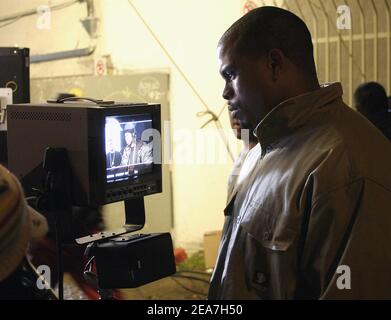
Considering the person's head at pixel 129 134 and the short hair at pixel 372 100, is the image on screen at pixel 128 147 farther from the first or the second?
the short hair at pixel 372 100

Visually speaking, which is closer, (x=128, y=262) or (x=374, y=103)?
(x=128, y=262)

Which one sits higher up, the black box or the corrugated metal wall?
the corrugated metal wall

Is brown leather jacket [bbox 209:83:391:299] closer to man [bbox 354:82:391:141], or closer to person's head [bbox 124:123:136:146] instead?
person's head [bbox 124:123:136:146]

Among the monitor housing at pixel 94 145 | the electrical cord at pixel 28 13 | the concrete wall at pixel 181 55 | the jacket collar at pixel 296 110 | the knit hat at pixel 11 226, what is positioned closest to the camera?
the knit hat at pixel 11 226

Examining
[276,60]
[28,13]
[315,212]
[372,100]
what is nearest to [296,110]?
[276,60]

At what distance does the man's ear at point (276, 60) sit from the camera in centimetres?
141

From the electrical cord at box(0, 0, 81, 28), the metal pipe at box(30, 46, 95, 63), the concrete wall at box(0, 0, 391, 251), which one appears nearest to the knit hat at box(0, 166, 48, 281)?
the concrete wall at box(0, 0, 391, 251)

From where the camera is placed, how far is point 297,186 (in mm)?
1270

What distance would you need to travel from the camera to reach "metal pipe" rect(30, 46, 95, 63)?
5.65 meters

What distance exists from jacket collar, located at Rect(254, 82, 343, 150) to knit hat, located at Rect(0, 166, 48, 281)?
666mm

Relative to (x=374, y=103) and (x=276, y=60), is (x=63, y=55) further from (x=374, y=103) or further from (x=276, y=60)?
(x=276, y=60)

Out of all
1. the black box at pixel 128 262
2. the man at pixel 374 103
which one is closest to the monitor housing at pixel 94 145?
the black box at pixel 128 262

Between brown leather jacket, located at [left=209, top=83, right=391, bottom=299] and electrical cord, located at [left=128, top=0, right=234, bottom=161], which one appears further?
electrical cord, located at [left=128, top=0, right=234, bottom=161]

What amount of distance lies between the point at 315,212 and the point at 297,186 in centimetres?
8
